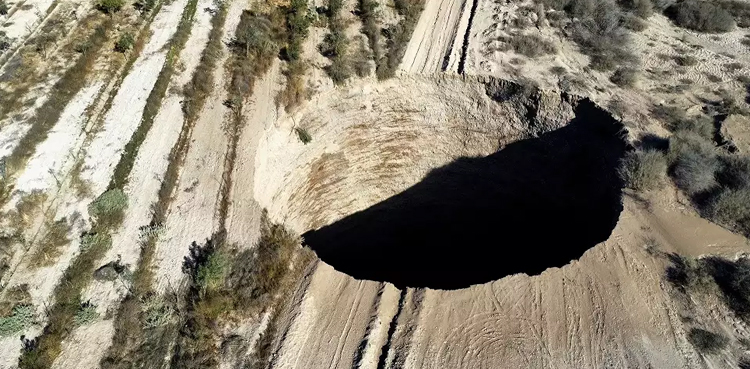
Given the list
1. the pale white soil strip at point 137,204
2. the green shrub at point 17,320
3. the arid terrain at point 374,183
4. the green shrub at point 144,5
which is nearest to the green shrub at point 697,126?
the arid terrain at point 374,183

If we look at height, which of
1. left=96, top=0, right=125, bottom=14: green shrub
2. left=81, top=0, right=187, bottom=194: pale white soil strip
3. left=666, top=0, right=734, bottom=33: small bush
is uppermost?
left=666, top=0, right=734, bottom=33: small bush

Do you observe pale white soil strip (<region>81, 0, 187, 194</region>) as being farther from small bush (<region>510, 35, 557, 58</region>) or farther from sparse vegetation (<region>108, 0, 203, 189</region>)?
small bush (<region>510, 35, 557, 58</region>)

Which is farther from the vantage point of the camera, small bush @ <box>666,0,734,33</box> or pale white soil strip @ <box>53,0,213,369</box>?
small bush @ <box>666,0,734,33</box>

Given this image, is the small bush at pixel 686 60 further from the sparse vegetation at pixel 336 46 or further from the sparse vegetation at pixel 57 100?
the sparse vegetation at pixel 57 100

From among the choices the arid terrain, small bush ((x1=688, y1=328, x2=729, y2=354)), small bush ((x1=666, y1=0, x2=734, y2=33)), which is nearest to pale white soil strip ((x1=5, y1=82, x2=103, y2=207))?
the arid terrain

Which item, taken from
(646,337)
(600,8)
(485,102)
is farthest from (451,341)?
(600,8)

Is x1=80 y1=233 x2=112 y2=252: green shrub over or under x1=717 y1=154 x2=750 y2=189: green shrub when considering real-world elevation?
under
